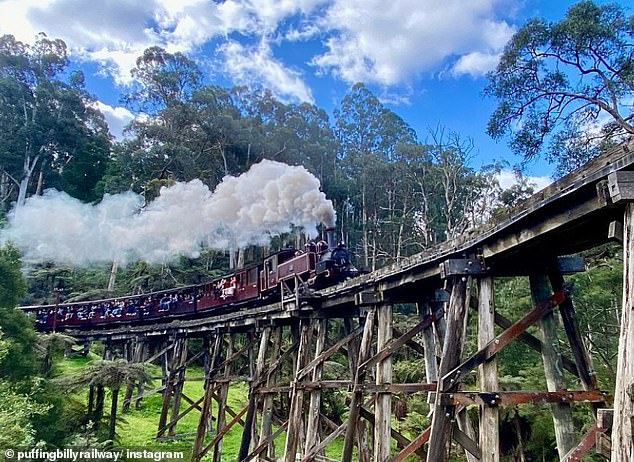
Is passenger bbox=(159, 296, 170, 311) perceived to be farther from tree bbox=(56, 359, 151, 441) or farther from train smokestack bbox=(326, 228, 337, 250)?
train smokestack bbox=(326, 228, 337, 250)

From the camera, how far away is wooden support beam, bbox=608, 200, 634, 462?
2850 mm

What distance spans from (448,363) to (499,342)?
62 centimetres

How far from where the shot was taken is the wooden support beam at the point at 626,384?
285cm

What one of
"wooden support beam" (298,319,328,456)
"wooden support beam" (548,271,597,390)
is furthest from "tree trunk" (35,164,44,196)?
"wooden support beam" (548,271,597,390)

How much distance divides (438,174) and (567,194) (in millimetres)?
28439

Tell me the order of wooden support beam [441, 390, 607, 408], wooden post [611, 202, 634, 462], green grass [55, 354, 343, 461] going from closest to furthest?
wooden post [611, 202, 634, 462] → wooden support beam [441, 390, 607, 408] → green grass [55, 354, 343, 461]

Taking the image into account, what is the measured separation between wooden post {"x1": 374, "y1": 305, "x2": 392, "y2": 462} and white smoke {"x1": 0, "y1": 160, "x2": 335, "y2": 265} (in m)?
12.6

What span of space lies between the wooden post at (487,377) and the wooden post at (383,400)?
2335mm

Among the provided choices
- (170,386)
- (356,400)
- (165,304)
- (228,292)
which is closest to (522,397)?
(356,400)

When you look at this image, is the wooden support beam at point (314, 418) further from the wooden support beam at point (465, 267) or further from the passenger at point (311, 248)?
the wooden support beam at point (465, 267)

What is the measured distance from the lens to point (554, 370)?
5312mm

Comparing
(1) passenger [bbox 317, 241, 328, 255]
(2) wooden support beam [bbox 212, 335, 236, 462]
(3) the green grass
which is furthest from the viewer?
(3) the green grass

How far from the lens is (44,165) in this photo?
37.8 m

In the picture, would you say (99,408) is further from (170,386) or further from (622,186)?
(622,186)
